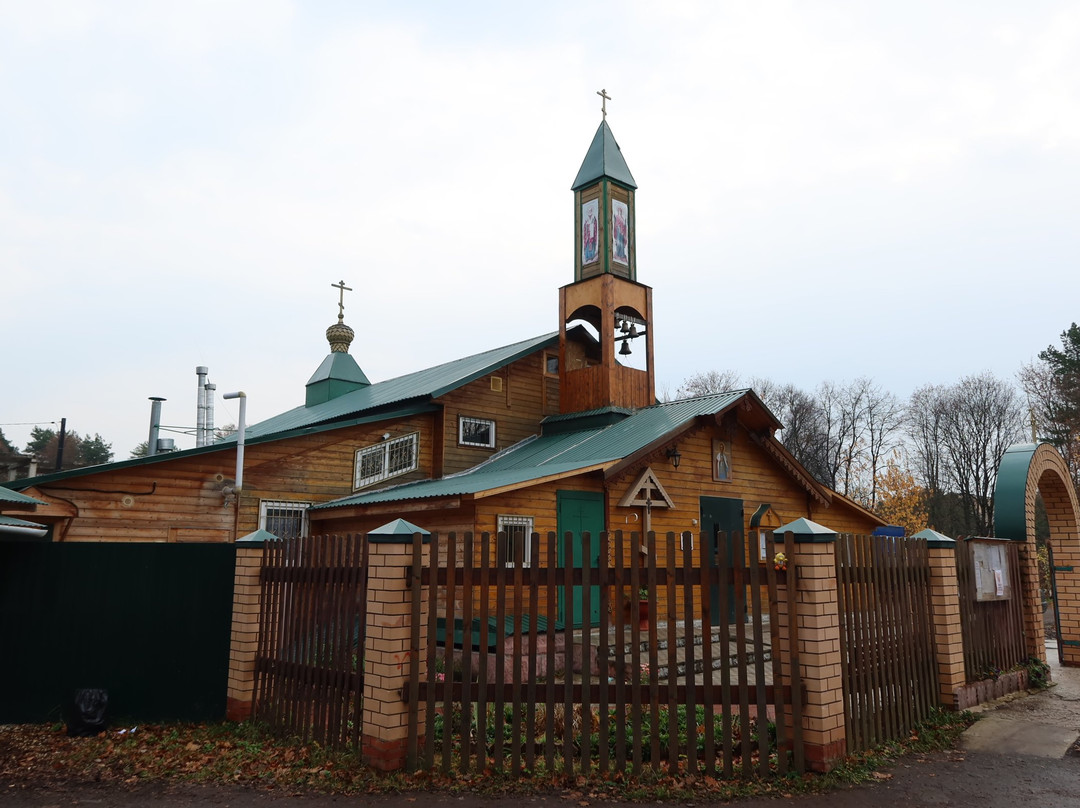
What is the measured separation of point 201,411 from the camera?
27047mm

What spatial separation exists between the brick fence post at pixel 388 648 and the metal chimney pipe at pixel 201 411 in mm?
22665

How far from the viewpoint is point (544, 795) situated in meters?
5.46

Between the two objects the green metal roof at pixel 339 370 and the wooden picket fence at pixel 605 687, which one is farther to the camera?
the green metal roof at pixel 339 370

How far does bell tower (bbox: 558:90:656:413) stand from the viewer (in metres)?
18.6

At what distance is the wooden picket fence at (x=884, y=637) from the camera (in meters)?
6.27

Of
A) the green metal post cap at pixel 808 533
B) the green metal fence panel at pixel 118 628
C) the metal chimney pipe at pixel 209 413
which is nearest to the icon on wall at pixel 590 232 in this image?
the green metal fence panel at pixel 118 628

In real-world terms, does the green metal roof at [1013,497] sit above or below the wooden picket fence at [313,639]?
above

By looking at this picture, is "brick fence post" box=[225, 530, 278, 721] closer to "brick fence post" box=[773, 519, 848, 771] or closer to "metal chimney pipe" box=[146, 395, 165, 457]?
"brick fence post" box=[773, 519, 848, 771]

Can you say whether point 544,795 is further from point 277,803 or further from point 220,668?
point 220,668

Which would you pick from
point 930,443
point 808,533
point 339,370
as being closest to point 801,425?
point 930,443

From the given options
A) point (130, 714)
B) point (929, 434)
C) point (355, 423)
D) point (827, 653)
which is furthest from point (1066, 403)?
point (130, 714)

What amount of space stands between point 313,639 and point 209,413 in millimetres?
22481

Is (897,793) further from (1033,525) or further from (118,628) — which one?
(1033,525)

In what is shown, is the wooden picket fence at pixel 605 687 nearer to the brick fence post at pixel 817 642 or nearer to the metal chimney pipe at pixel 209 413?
Answer: the brick fence post at pixel 817 642
